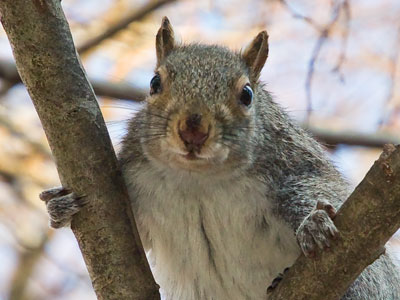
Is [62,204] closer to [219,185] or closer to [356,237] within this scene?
[219,185]

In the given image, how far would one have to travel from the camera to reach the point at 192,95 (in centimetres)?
292

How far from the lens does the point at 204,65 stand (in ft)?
10.3

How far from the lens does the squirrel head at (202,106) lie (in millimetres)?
2793

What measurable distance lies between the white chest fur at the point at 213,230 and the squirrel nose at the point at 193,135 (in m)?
0.34

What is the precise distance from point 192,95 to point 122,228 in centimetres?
56

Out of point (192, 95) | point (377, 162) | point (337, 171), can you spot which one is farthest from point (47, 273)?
point (377, 162)

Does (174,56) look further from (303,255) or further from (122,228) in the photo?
(303,255)

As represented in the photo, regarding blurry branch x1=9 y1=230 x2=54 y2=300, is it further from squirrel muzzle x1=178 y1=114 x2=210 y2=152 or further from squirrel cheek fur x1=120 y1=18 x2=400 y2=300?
squirrel muzzle x1=178 y1=114 x2=210 y2=152

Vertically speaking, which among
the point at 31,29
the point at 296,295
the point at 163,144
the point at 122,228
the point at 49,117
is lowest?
the point at 296,295

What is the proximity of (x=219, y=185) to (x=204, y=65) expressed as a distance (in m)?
0.49

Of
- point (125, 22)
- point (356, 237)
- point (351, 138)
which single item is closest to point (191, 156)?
point (356, 237)

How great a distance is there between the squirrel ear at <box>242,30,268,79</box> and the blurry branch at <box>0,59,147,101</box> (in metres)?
1.07

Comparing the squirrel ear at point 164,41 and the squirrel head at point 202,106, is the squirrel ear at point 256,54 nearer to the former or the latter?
the squirrel head at point 202,106

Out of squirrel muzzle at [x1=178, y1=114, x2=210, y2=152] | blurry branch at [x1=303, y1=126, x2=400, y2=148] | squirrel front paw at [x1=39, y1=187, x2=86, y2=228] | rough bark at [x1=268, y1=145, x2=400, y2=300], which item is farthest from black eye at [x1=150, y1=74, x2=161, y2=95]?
blurry branch at [x1=303, y1=126, x2=400, y2=148]
